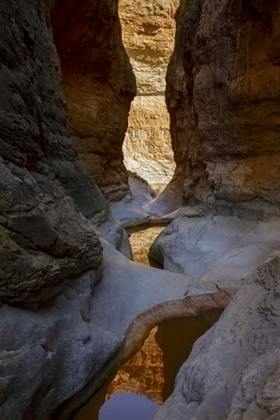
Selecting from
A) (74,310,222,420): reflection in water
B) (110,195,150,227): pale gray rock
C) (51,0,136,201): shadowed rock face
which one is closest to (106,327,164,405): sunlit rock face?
(74,310,222,420): reflection in water

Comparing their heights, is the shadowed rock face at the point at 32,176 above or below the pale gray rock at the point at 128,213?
above

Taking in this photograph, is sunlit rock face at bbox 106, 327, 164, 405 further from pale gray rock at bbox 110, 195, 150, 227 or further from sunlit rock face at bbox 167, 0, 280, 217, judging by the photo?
pale gray rock at bbox 110, 195, 150, 227

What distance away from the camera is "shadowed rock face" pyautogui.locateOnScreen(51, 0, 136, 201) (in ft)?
31.1

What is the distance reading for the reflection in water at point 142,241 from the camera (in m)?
7.85

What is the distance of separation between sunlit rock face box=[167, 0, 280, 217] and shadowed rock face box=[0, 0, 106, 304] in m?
3.52

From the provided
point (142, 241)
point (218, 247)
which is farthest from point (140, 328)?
point (142, 241)

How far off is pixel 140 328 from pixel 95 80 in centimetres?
925

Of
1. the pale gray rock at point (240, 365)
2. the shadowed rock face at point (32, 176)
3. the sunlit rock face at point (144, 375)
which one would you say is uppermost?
the shadowed rock face at point (32, 176)

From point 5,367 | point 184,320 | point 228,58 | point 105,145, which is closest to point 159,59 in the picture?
point 105,145

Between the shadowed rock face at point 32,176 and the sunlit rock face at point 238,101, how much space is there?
11.5ft

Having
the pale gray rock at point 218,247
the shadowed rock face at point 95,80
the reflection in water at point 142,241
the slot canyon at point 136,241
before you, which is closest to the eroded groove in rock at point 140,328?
the slot canyon at point 136,241

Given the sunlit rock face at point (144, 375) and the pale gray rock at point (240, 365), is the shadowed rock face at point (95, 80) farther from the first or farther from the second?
the pale gray rock at point (240, 365)

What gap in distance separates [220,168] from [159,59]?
A: 20013 mm

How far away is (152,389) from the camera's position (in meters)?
3.11
